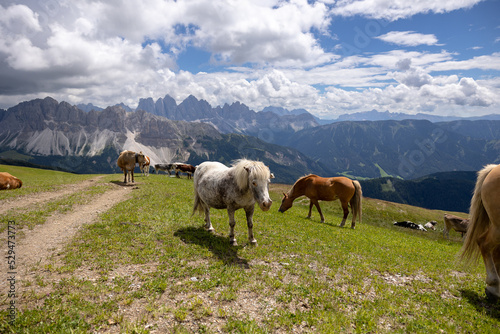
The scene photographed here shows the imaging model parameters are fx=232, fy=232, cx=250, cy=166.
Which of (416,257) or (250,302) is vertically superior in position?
(250,302)

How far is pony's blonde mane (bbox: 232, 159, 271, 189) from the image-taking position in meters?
9.99

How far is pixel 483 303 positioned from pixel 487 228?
2.74 metres

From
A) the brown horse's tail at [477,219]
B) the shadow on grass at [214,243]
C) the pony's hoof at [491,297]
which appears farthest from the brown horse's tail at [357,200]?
the shadow on grass at [214,243]

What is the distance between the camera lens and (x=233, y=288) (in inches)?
308

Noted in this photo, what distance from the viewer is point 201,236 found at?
1251cm

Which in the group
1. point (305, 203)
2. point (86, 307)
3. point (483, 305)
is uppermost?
point (86, 307)

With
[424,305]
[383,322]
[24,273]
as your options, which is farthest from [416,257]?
[24,273]

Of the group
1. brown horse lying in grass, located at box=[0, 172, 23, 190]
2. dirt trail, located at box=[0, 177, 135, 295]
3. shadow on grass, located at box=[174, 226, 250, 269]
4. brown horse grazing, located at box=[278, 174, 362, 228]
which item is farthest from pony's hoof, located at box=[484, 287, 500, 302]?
brown horse lying in grass, located at box=[0, 172, 23, 190]

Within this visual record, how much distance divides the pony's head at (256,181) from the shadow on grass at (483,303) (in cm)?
811

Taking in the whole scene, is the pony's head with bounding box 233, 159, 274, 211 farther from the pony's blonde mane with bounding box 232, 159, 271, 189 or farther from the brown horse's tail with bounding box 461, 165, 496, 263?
the brown horse's tail with bounding box 461, 165, 496, 263

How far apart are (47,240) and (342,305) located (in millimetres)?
13064

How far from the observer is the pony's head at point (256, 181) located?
9.67 metres

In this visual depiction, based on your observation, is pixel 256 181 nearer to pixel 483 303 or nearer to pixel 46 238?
pixel 483 303

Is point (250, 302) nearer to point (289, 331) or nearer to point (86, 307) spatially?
point (289, 331)
